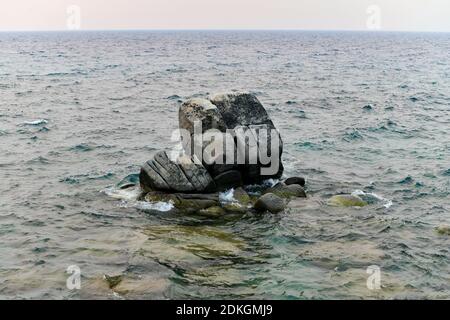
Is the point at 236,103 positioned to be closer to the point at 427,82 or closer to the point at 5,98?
the point at 5,98

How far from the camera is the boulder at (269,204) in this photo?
24.7 meters

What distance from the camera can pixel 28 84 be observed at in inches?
2830

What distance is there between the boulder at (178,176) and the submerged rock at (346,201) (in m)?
6.29

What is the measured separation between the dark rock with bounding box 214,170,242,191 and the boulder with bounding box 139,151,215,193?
53 centimetres

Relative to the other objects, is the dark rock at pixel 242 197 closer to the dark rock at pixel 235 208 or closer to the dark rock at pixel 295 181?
the dark rock at pixel 235 208

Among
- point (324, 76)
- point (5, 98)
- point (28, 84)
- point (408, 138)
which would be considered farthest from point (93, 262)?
point (324, 76)

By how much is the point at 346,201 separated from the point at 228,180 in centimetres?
617

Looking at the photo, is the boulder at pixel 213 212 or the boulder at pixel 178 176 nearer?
the boulder at pixel 213 212

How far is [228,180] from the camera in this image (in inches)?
1035

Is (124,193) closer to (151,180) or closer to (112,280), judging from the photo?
(151,180)

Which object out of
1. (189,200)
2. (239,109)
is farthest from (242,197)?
(239,109)

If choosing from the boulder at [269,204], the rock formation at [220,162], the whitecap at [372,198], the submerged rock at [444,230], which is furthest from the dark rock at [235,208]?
the submerged rock at [444,230]
